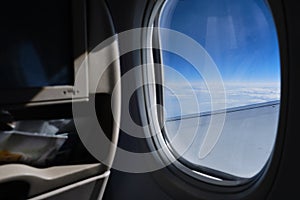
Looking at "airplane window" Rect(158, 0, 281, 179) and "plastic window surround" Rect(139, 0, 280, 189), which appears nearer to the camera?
"airplane window" Rect(158, 0, 281, 179)

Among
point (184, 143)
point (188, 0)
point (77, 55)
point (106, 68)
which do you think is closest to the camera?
point (77, 55)

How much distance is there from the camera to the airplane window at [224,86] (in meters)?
1.23

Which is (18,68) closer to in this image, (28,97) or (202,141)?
(28,97)

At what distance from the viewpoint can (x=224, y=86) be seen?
145 centimetres

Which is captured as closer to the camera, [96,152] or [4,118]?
[4,118]

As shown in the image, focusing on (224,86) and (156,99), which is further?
(156,99)

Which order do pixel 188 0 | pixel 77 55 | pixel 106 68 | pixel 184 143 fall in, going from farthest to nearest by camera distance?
pixel 184 143
pixel 188 0
pixel 106 68
pixel 77 55

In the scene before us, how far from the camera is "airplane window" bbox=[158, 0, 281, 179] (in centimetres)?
123

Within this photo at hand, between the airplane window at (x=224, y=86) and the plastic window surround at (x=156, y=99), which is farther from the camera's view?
the plastic window surround at (x=156, y=99)

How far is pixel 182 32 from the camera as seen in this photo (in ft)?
5.32

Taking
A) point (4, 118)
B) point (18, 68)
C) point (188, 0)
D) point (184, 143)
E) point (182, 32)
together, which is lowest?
point (184, 143)

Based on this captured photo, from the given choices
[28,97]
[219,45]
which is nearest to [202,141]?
[219,45]

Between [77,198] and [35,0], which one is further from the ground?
[35,0]

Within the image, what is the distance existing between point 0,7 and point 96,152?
0.63m
